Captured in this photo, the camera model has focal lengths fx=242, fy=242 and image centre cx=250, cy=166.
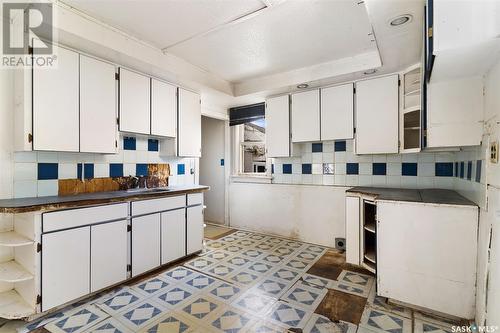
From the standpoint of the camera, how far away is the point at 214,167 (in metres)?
5.00

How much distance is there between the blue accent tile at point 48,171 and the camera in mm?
2293

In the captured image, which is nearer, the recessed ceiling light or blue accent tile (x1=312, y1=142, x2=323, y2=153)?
the recessed ceiling light

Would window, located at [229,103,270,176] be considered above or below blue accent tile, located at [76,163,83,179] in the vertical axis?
above

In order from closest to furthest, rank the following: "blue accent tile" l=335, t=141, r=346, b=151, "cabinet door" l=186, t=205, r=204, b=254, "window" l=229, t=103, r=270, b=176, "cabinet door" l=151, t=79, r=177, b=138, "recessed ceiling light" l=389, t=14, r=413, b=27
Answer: "recessed ceiling light" l=389, t=14, r=413, b=27
"cabinet door" l=151, t=79, r=177, b=138
"cabinet door" l=186, t=205, r=204, b=254
"blue accent tile" l=335, t=141, r=346, b=151
"window" l=229, t=103, r=270, b=176

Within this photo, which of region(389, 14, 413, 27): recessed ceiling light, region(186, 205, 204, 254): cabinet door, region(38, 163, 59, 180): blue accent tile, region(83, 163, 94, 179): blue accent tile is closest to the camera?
region(389, 14, 413, 27): recessed ceiling light

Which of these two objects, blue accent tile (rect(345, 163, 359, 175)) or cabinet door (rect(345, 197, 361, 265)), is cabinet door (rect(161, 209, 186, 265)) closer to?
cabinet door (rect(345, 197, 361, 265))

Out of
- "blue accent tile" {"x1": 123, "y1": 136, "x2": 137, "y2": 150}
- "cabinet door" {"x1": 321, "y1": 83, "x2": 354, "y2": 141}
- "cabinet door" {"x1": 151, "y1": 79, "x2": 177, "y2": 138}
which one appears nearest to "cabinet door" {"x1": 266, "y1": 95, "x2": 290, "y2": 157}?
"cabinet door" {"x1": 321, "y1": 83, "x2": 354, "y2": 141}

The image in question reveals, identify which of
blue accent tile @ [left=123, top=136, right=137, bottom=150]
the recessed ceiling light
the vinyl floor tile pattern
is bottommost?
the vinyl floor tile pattern

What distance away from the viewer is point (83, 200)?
6.84ft

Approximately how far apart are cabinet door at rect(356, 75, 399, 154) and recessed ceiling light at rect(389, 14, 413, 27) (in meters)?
1.21

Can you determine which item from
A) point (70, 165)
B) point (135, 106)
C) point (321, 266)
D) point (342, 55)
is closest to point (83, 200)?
point (70, 165)

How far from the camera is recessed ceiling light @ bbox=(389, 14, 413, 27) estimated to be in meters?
1.73

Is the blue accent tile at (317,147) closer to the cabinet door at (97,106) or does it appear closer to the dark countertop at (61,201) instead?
the dark countertop at (61,201)
